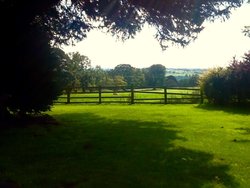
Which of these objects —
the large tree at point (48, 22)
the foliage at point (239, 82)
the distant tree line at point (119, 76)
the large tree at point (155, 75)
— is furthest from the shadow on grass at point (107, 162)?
the large tree at point (155, 75)

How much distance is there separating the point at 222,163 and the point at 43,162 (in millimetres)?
4483

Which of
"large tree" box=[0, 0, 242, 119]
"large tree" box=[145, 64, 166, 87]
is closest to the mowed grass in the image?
"large tree" box=[0, 0, 242, 119]

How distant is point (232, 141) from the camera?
518 inches

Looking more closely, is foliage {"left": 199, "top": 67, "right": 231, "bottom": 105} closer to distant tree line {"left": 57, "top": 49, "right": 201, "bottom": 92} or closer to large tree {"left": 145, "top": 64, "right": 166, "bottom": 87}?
distant tree line {"left": 57, "top": 49, "right": 201, "bottom": 92}

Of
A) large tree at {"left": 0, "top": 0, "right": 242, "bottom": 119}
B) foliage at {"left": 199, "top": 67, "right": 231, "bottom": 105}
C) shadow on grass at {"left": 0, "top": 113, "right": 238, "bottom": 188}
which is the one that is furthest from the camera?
foliage at {"left": 199, "top": 67, "right": 231, "bottom": 105}

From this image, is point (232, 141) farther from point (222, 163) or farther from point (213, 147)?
point (222, 163)

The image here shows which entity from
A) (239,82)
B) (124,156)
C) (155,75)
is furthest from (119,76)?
(124,156)

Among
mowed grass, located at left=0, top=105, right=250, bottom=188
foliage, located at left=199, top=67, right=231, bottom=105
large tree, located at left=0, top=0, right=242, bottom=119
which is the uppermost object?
large tree, located at left=0, top=0, right=242, bottom=119

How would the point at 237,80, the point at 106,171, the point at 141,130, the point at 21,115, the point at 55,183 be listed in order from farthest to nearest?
the point at 237,80 → the point at 21,115 → the point at 141,130 → the point at 106,171 → the point at 55,183

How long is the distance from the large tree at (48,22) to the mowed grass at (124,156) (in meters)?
1.95

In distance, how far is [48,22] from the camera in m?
20.0

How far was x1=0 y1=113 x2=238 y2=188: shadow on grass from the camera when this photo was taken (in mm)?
8086

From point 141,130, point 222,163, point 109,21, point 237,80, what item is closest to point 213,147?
point 222,163

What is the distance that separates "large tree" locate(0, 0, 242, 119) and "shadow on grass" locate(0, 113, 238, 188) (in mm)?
2864
